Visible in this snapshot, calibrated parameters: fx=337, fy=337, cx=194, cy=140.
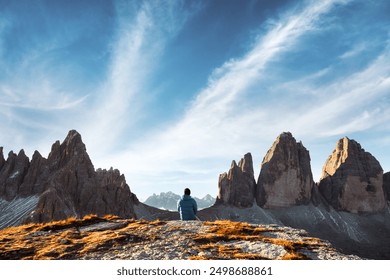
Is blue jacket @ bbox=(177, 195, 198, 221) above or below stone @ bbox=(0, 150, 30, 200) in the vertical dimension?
below

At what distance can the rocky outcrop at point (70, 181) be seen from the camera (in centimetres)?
13725

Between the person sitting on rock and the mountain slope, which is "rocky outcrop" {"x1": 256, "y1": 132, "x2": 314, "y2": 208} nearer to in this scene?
the person sitting on rock

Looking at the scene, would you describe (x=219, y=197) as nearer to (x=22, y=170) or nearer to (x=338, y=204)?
(x=338, y=204)

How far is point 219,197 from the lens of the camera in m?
A: 198

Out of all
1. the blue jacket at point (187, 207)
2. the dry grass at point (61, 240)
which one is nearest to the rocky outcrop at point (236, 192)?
the blue jacket at point (187, 207)

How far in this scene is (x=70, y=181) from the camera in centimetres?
14100

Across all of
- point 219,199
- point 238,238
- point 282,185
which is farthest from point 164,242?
point 282,185

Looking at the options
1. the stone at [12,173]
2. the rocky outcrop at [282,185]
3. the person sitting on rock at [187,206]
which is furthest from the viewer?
the rocky outcrop at [282,185]

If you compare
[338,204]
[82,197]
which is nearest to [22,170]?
[82,197]

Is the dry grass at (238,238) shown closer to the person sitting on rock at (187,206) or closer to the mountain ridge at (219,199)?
the person sitting on rock at (187,206)

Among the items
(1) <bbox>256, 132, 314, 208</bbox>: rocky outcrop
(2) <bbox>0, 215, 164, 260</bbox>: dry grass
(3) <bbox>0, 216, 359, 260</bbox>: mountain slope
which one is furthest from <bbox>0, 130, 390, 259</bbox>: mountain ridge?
(3) <bbox>0, 216, 359, 260</bbox>: mountain slope

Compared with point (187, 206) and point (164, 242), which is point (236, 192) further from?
point (164, 242)

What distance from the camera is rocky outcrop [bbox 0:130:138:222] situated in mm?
137250

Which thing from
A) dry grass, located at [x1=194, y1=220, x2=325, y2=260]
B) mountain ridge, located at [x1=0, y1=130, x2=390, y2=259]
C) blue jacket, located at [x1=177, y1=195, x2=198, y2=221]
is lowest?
dry grass, located at [x1=194, y1=220, x2=325, y2=260]
